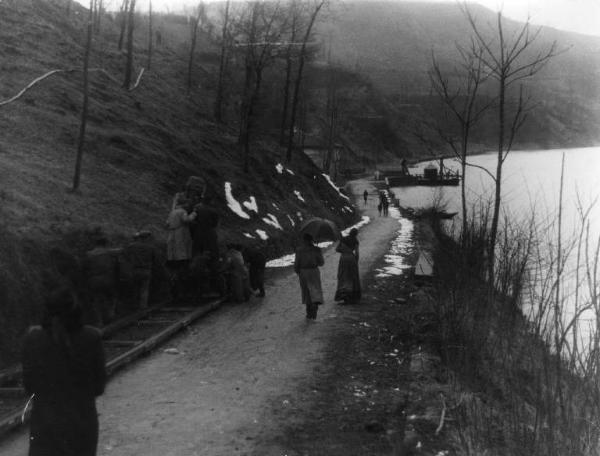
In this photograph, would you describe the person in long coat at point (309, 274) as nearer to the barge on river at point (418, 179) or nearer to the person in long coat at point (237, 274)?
the person in long coat at point (237, 274)

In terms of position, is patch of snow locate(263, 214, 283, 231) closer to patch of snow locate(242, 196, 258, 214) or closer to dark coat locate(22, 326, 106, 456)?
patch of snow locate(242, 196, 258, 214)

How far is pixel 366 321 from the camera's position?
42.9ft

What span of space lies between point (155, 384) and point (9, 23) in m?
32.9

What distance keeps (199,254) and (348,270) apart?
3063 mm

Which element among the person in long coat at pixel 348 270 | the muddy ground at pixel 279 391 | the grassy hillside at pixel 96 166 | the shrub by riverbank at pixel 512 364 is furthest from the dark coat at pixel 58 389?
the person in long coat at pixel 348 270

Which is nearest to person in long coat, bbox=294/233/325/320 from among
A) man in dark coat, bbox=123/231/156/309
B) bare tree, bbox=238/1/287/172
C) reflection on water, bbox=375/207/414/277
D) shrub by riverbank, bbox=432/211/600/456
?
shrub by riverbank, bbox=432/211/600/456

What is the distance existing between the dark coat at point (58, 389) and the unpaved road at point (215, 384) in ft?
6.13

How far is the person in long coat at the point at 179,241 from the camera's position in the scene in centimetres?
1357

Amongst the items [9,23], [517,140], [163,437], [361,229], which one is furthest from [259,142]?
[517,140]

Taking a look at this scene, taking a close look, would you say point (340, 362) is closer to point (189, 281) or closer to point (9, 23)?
point (189, 281)

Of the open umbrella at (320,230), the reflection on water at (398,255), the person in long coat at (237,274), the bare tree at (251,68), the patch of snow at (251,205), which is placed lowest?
the reflection on water at (398,255)

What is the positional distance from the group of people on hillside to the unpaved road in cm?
66

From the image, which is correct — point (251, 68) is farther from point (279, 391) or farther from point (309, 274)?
point (279, 391)

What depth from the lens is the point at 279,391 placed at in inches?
342
